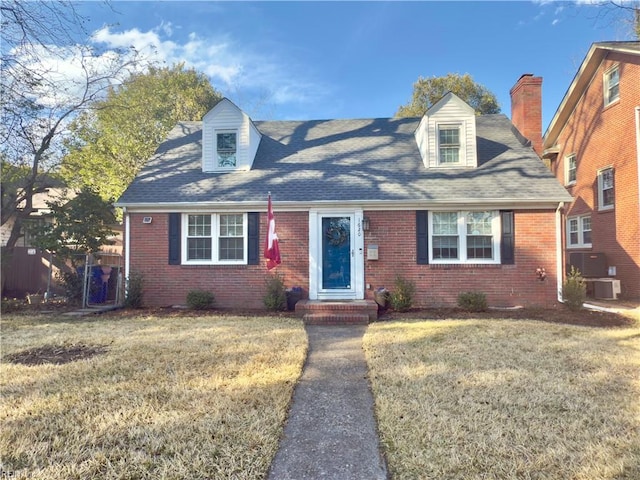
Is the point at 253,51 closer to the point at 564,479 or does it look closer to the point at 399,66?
the point at 399,66

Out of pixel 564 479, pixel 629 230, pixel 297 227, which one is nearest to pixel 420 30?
pixel 297 227

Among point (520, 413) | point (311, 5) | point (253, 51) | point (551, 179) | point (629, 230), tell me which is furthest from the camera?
point (253, 51)

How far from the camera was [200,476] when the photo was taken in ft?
7.93

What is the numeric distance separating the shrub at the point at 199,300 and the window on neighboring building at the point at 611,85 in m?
14.2

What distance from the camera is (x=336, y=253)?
9.61 metres

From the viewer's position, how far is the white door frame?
9430 mm

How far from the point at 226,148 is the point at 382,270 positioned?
5811mm

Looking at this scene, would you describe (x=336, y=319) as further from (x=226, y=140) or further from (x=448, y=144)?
(x=226, y=140)

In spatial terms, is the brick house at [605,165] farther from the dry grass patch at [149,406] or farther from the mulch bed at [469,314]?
the dry grass patch at [149,406]

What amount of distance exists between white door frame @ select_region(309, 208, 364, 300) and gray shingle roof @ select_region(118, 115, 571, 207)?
0.39m

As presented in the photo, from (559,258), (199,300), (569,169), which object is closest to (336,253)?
(199,300)

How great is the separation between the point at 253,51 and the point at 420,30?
6418 mm

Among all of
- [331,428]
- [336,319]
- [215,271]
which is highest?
[215,271]

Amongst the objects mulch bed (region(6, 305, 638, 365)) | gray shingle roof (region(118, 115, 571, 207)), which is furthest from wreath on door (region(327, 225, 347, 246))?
mulch bed (region(6, 305, 638, 365))
